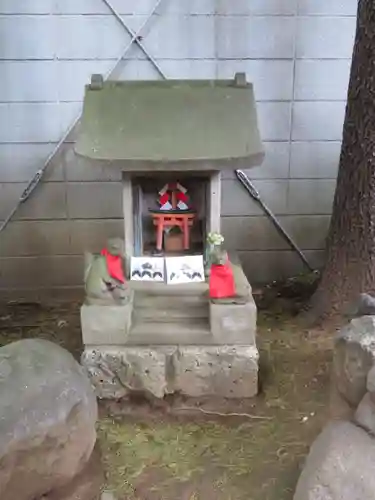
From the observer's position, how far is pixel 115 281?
3234mm

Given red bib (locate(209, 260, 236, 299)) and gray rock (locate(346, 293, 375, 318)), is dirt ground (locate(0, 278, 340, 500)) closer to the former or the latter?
red bib (locate(209, 260, 236, 299))

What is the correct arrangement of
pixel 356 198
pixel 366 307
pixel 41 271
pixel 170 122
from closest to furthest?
pixel 366 307
pixel 170 122
pixel 356 198
pixel 41 271

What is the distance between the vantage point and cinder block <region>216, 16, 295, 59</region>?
397 centimetres

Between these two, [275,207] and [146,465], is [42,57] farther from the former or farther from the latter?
[146,465]

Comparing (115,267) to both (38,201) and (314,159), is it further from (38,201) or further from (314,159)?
(314,159)

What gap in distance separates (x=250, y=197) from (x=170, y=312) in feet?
4.28

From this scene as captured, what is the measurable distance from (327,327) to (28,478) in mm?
2019

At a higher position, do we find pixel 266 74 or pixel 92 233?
pixel 266 74

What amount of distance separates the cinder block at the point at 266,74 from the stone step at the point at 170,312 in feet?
5.04

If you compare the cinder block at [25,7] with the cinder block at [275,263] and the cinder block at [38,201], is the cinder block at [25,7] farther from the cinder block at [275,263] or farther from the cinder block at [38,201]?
the cinder block at [275,263]

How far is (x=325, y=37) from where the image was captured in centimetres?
402

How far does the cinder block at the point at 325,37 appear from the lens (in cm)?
399

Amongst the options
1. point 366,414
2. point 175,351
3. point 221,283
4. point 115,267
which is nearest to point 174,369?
point 175,351

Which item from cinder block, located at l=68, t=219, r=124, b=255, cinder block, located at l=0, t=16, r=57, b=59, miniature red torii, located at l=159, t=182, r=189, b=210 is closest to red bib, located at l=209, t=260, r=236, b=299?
miniature red torii, located at l=159, t=182, r=189, b=210
